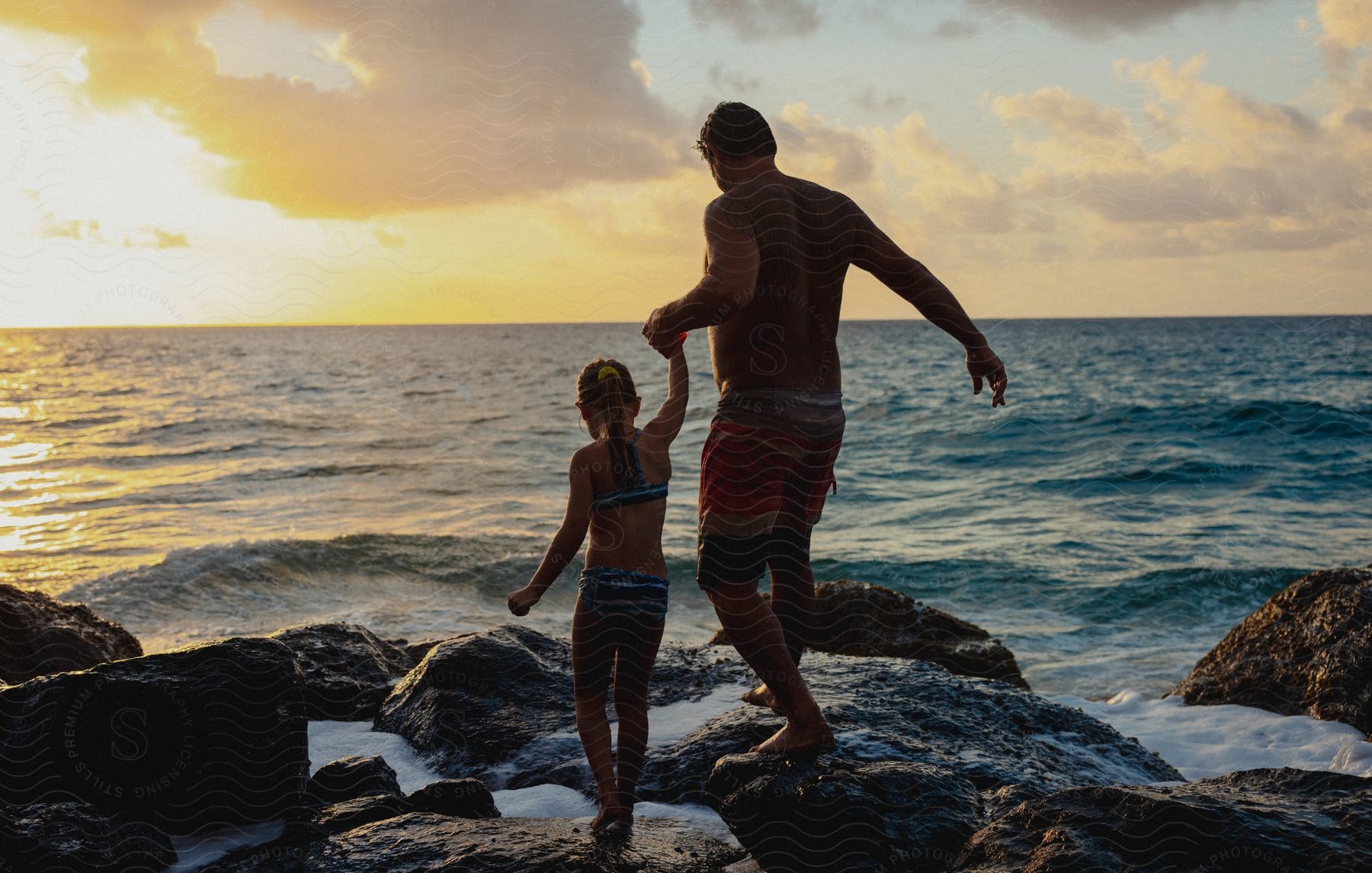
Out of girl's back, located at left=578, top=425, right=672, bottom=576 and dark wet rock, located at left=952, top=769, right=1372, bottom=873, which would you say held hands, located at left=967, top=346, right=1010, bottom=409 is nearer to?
girl's back, located at left=578, top=425, right=672, bottom=576

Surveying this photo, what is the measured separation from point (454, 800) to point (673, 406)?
155 cm

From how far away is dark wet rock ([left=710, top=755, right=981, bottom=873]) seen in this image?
112 inches

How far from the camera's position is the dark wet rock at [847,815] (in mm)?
2850

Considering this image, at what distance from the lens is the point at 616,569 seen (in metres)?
3.18

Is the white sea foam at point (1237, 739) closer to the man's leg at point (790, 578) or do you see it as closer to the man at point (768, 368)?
the man's leg at point (790, 578)

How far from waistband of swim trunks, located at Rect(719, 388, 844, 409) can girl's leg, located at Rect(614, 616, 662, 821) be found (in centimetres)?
79

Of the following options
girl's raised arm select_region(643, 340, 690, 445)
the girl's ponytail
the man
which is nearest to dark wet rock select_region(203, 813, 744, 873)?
the man

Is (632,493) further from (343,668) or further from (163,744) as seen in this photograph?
(343,668)

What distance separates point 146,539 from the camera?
469 inches

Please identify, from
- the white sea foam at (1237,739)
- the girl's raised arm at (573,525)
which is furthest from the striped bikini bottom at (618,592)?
the white sea foam at (1237,739)

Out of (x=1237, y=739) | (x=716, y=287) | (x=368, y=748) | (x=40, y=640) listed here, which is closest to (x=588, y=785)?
(x=368, y=748)

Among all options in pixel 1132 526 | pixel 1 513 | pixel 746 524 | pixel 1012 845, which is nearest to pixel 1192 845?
pixel 1012 845

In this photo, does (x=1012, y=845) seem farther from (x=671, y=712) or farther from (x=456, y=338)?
(x=456, y=338)

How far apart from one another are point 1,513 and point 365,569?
6876 millimetres
